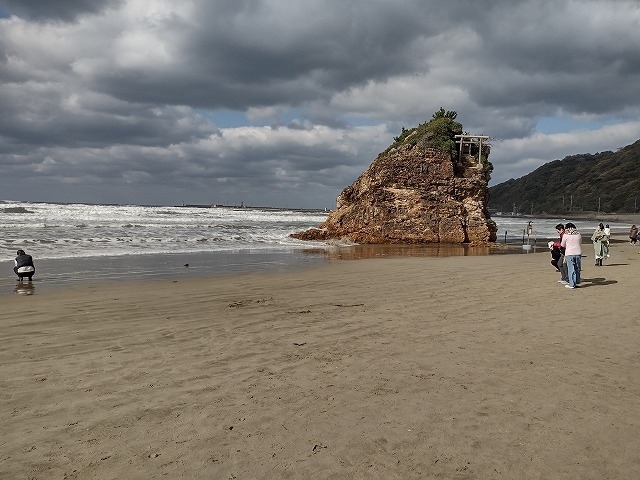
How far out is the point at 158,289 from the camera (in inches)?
434

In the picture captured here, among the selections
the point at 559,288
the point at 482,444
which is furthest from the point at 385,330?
the point at 559,288

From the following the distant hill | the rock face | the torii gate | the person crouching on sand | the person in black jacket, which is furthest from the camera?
the distant hill

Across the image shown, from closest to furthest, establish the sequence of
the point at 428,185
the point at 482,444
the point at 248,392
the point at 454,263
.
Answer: the point at 482,444, the point at 248,392, the point at 454,263, the point at 428,185

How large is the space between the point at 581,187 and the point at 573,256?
518 feet

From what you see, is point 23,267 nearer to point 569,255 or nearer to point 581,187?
point 569,255

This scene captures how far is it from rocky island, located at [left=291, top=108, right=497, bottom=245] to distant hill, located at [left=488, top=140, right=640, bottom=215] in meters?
95.2

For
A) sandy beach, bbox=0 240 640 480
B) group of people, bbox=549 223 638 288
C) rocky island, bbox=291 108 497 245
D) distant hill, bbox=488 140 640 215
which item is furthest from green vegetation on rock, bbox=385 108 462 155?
distant hill, bbox=488 140 640 215

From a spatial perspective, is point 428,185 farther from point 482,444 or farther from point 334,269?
point 482,444

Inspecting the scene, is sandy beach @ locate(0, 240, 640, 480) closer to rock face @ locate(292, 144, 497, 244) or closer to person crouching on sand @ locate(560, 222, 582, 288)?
person crouching on sand @ locate(560, 222, 582, 288)

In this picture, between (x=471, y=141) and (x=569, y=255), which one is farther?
Answer: (x=471, y=141)

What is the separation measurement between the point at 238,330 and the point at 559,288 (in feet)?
27.4

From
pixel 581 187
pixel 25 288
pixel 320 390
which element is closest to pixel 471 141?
pixel 25 288

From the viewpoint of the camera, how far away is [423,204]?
29.6 m

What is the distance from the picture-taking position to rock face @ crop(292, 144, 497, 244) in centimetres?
2947
